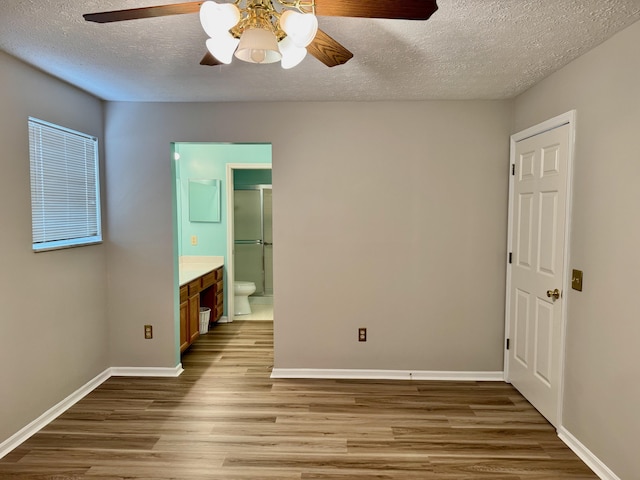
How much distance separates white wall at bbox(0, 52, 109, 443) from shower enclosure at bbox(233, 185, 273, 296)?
125 inches

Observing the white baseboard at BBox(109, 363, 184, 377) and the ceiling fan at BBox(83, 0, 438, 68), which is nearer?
the ceiling fan at BBox(83, 0, 438, 68)

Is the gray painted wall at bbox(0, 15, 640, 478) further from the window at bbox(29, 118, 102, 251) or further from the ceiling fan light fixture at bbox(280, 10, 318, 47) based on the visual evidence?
the ceiling fan light fixture at bbox(280, 10, 318, 47)

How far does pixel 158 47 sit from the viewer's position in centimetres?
228

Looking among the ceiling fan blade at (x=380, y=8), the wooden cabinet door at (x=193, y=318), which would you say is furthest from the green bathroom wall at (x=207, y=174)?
the ceiling fan blade at (x=380, y=8)

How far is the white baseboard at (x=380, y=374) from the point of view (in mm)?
3498

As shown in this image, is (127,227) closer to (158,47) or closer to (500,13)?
(158,47)

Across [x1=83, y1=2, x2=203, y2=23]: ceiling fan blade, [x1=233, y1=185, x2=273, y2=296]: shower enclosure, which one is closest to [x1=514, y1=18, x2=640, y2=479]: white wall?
[x1=83, y1=2, x2=203, y2=23]: ceiling fan blade

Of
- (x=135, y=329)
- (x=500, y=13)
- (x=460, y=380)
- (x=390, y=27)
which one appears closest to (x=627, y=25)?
(x=500, y=13)

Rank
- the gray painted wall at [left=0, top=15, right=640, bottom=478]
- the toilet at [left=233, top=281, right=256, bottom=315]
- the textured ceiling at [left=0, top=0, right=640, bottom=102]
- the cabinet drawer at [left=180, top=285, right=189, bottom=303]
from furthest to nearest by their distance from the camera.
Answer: the toilet at [left=233, top=281, right=256, bottom=315], the cabinet drawer at [left=180, top=285, right=189, bottom=303], the gray painted wall at [left=0, top=15, right=640, bottom=478], the textured ceiling at [left=0, top=0, right=640, bottom=102]

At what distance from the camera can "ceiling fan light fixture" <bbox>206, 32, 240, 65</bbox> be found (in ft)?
4.80

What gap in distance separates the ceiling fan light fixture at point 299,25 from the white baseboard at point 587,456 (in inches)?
104

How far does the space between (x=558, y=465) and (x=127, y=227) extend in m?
3.55

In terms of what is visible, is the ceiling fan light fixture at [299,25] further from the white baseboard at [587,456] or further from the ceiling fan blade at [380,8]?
the white baseboard at [587,456]

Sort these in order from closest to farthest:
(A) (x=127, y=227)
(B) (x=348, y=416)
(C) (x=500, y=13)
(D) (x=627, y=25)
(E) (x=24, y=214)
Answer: (C) (x=500, y=13), (D) (x=627, y=25), (E) (x=24, y=214), (B) (x=348, y=416), (A) (x=127, y=227)
